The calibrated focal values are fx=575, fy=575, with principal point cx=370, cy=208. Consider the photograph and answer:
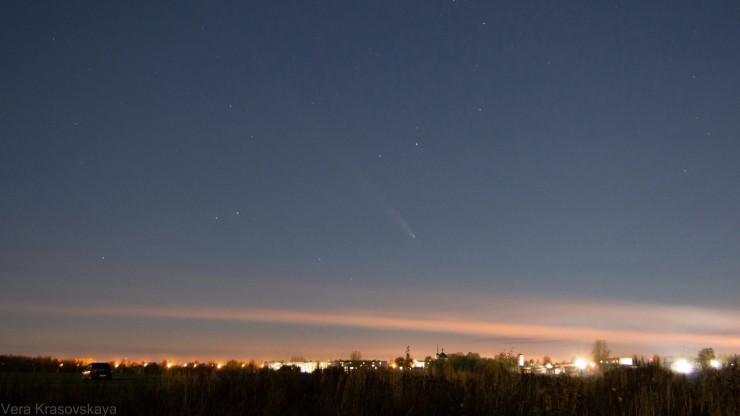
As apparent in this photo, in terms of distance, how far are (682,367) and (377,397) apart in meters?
13.2

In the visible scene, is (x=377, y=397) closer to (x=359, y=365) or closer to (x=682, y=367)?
(x=359, y=365)

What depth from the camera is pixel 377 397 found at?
1227cm

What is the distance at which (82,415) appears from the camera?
10.0 meters

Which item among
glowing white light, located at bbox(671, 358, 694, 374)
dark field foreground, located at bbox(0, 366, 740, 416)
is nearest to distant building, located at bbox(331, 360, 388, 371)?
dark field foreground, located at bbox(0, 366, 740, 416)

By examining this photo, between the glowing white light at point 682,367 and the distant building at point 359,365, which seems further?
the glowing white light at point 682,367

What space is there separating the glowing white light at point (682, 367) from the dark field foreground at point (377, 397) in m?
4.14

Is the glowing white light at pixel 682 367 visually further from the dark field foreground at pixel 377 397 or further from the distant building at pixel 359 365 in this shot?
the distant building at pixel 359 365

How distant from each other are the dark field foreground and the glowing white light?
163 inches

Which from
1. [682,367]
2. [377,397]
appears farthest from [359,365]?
[682,367]

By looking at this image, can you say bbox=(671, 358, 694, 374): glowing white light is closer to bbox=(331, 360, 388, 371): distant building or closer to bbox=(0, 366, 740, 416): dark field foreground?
bbox=(0, 366, 740, 416): dark field foreground

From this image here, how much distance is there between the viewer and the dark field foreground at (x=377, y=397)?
1080 centimetres

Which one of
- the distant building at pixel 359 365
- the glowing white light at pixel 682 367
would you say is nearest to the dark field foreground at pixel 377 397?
the distant building at pixel 359 365

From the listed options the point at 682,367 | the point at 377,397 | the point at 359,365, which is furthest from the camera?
the point at 682,367

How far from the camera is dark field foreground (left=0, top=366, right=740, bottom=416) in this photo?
425 inches
